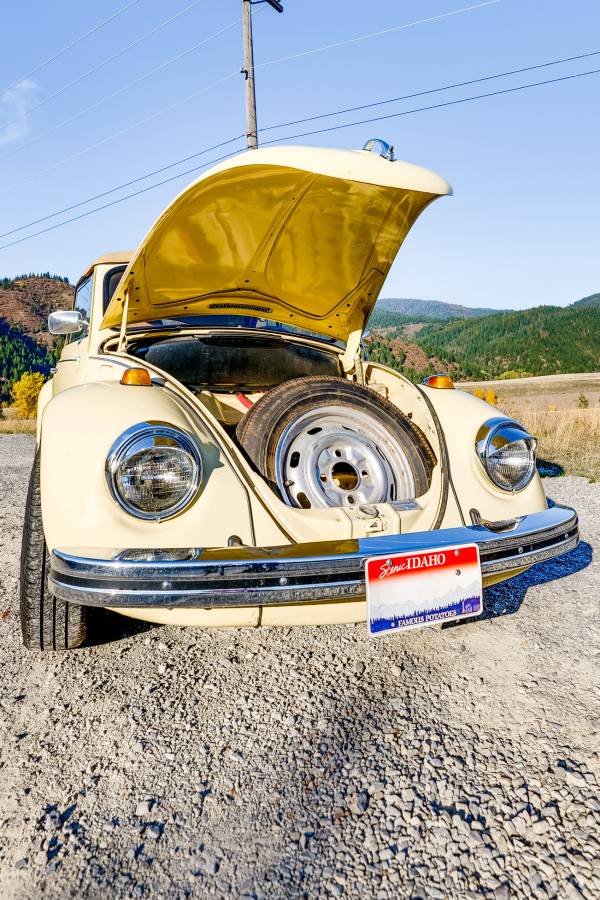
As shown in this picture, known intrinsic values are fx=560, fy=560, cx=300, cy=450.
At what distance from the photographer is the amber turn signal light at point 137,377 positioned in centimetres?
233

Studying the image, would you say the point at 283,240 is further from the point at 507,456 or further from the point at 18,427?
the point at 18,427

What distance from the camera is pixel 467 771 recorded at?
1670mm

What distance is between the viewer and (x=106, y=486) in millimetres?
1879

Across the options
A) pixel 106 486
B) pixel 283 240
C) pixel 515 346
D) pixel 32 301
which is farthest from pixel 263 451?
pixel 32 301

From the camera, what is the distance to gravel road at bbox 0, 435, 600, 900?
4.38 ft

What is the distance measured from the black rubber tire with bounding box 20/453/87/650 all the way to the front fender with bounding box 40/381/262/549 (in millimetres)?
413

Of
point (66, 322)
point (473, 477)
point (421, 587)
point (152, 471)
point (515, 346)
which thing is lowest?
point (421, 587)

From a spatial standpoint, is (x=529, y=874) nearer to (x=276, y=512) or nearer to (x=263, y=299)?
(x=276, y=512)

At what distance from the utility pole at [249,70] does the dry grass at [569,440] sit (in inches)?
323

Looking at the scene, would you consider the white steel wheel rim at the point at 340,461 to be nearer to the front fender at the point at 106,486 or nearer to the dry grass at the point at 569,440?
the front fender at the point at 106,486

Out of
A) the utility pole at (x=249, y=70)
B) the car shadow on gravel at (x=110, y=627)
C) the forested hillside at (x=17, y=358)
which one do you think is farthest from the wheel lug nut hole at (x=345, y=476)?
the forested hillside at (x=17, y=358)

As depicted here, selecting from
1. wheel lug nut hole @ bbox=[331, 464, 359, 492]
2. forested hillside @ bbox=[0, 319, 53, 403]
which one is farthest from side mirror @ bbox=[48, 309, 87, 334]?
forested hillside @ bbox=[0, 319, 53, 403]

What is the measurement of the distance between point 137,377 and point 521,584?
2.36 metres

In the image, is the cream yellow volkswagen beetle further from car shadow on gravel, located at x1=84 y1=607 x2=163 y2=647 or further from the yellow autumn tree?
the yellow autumn tree
